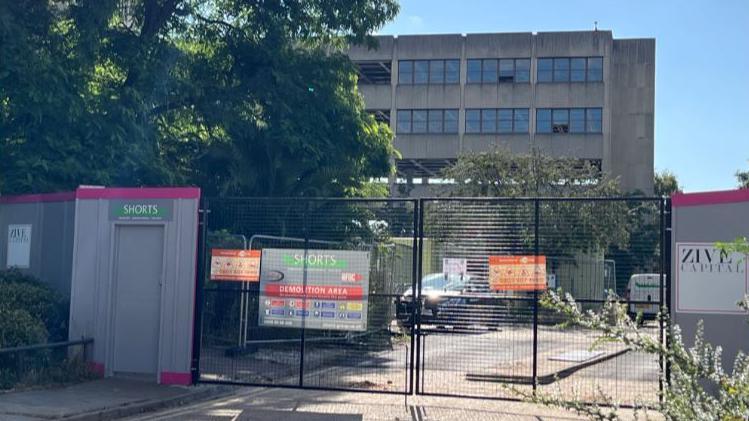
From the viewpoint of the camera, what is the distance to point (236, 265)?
1309 cm

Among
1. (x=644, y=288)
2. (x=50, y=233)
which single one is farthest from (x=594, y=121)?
(x=50, y=233)

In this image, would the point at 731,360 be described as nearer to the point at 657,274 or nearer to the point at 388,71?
the point at 657,274

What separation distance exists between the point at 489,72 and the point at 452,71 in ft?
7.93

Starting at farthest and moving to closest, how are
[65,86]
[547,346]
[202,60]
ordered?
[202,60] < [65,86] < [547,346]

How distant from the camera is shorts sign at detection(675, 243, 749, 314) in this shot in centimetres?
1122

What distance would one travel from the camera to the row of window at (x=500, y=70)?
183ft

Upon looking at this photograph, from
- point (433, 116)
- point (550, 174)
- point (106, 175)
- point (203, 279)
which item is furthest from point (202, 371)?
point (433, 116)

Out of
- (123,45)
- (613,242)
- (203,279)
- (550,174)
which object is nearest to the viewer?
(613,242)

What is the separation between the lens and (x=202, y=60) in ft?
72.4

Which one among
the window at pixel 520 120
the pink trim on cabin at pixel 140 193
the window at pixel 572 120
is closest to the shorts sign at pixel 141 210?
the pink trim on cabin at pixel 140 193

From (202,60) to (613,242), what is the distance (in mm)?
13175

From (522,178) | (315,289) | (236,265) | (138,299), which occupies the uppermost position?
(522,178)

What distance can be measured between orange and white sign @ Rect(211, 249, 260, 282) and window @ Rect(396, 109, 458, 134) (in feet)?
149

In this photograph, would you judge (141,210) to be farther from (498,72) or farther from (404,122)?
(498,72)
